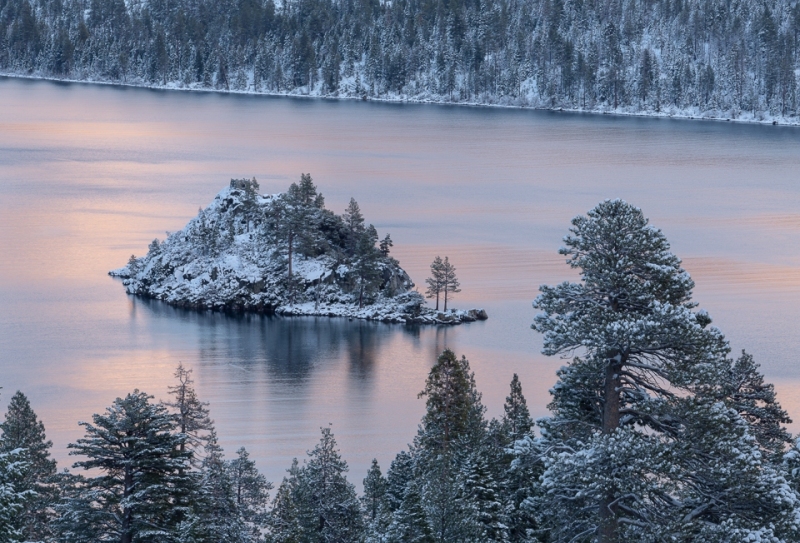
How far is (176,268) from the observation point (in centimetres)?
8575

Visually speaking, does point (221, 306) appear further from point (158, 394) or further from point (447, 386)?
point (447, 386)

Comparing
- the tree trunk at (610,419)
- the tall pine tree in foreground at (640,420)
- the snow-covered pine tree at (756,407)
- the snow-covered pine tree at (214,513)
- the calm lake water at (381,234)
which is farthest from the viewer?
the calm lake water at (381,234)

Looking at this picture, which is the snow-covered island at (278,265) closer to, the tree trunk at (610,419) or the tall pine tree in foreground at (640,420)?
the tall pine tree in foreground at (640,420)

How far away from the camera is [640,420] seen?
19.8 metres

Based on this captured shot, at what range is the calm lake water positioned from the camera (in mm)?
60781

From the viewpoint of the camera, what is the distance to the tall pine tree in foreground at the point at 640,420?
18562 millimetres

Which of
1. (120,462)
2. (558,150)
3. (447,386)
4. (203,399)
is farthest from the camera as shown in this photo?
(558,150)

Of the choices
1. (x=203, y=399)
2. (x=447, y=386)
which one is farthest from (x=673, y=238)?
(x=447, y=386)

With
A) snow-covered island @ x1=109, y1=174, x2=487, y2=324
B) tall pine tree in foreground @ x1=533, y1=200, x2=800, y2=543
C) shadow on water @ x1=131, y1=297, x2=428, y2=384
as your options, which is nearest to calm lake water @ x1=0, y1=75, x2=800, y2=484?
shadow on water @ x1=131, y1=297, x2=428, y2=384

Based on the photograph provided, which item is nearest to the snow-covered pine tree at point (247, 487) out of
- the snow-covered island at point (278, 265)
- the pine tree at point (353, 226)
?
the snow-covered island at point (278, 265)

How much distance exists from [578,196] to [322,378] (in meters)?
70.6

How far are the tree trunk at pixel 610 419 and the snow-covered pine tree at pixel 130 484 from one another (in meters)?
8.94

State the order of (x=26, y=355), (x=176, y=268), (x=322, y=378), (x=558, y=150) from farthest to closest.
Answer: (x=558, y=150) < (x=176, y=268) < (x=26, y=355) < (x=322, y=378)

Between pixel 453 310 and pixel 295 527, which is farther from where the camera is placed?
pixel 453 310
